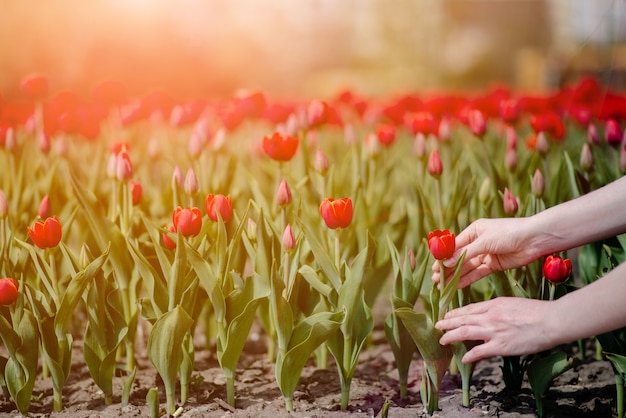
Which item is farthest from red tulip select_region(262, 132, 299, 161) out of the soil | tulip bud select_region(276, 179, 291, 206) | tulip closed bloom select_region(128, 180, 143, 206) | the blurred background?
Answer: the blurred background

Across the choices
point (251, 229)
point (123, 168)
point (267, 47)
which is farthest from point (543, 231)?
point (267, 47)

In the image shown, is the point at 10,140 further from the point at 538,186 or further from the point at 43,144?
the point at 538,186

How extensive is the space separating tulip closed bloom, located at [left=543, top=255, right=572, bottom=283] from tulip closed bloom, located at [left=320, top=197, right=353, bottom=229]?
0.45m

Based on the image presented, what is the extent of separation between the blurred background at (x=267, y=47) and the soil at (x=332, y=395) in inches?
76.0

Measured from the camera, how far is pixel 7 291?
5.03ft

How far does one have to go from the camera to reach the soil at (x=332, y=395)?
5.59 feet

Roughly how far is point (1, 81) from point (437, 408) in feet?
20.1

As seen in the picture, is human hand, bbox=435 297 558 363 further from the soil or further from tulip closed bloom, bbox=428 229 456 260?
the soil

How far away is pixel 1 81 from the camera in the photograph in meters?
6.65

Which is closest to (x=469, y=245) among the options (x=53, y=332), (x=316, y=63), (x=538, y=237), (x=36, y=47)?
(x=538, y=237)

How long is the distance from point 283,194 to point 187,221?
0.82 feet

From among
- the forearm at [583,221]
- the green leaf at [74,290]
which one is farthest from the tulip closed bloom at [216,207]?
the forearm at [583,221]

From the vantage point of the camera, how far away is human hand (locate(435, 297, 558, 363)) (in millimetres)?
1425

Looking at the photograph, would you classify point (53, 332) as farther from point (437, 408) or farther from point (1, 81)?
point (1, 81)
